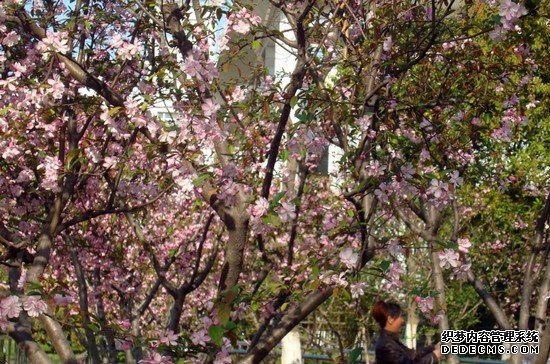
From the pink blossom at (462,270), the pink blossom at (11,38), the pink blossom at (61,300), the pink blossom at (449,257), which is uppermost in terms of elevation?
the pink blossom at (11,38)

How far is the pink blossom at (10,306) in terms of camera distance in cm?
436

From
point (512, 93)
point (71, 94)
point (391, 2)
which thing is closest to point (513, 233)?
point (512, 93)

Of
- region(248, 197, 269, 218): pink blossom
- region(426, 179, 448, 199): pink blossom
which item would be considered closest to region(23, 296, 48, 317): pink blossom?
region(248, 197, 269, 218): pink blossom

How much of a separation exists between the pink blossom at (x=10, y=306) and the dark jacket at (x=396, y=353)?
2283 mm

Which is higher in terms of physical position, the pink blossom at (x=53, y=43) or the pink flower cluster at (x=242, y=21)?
the pink flower cluster at (x=242, y=21)

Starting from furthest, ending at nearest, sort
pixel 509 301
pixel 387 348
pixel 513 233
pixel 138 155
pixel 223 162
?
pixel 509 301 < pixel 513 233 < pixel 138 155 < pixel 387 348 < pixel 223 162

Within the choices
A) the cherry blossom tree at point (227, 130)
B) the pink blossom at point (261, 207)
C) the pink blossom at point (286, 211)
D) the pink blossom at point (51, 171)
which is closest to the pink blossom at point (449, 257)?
the cherry blossom tree at point (227, 130)

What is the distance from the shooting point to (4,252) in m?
5.68

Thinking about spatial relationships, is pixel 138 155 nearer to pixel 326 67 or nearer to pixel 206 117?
pixel 326 67

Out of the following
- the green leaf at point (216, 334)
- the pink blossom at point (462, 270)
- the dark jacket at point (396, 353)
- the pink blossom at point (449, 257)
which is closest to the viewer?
the green leaf at point (216, 334)

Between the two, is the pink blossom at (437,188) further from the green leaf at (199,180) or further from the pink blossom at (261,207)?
the green leaf at (199,180)

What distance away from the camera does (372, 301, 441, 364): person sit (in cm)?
532

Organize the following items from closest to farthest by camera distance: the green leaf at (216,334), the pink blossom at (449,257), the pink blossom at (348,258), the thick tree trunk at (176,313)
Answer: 1. the green leaf at (216,334)
2. the pink blossom at (348,258)
3. the pink blossom at (449,257)
4. the thick tree trunk at (176,313)

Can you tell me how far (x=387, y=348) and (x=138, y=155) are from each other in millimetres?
2847
